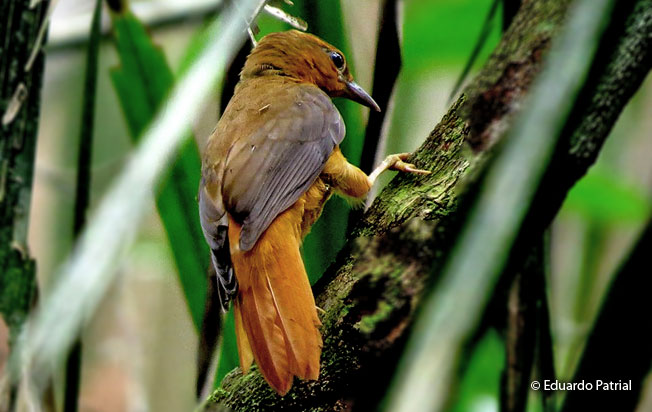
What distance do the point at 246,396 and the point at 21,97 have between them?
2.14 feet

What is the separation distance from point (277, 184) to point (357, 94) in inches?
4.8

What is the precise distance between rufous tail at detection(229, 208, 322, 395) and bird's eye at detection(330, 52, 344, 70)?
0.16m

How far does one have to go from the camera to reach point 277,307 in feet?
1.92

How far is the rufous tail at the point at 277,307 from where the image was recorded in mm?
551

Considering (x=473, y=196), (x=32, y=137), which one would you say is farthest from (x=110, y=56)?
(x=473, y=196)

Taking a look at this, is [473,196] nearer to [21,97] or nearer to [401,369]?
[401,369]

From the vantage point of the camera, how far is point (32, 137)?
1.10 metres

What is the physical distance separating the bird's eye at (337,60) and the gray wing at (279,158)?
0.12 ft

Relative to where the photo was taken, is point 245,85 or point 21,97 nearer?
point 245,85

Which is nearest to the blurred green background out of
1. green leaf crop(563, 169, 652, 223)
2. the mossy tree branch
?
green leaf crop(563, 169, 652, 223)

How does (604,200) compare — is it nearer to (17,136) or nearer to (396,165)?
(396,165)

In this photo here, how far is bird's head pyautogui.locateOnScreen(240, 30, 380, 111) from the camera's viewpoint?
2.25ft

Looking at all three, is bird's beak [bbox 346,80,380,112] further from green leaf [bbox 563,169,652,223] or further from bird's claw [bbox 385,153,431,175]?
green leaf [bbox 563,169,652,223]

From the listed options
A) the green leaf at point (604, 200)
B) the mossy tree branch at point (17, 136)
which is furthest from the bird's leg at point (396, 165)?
the mossy tree branch at point (17, 136)
